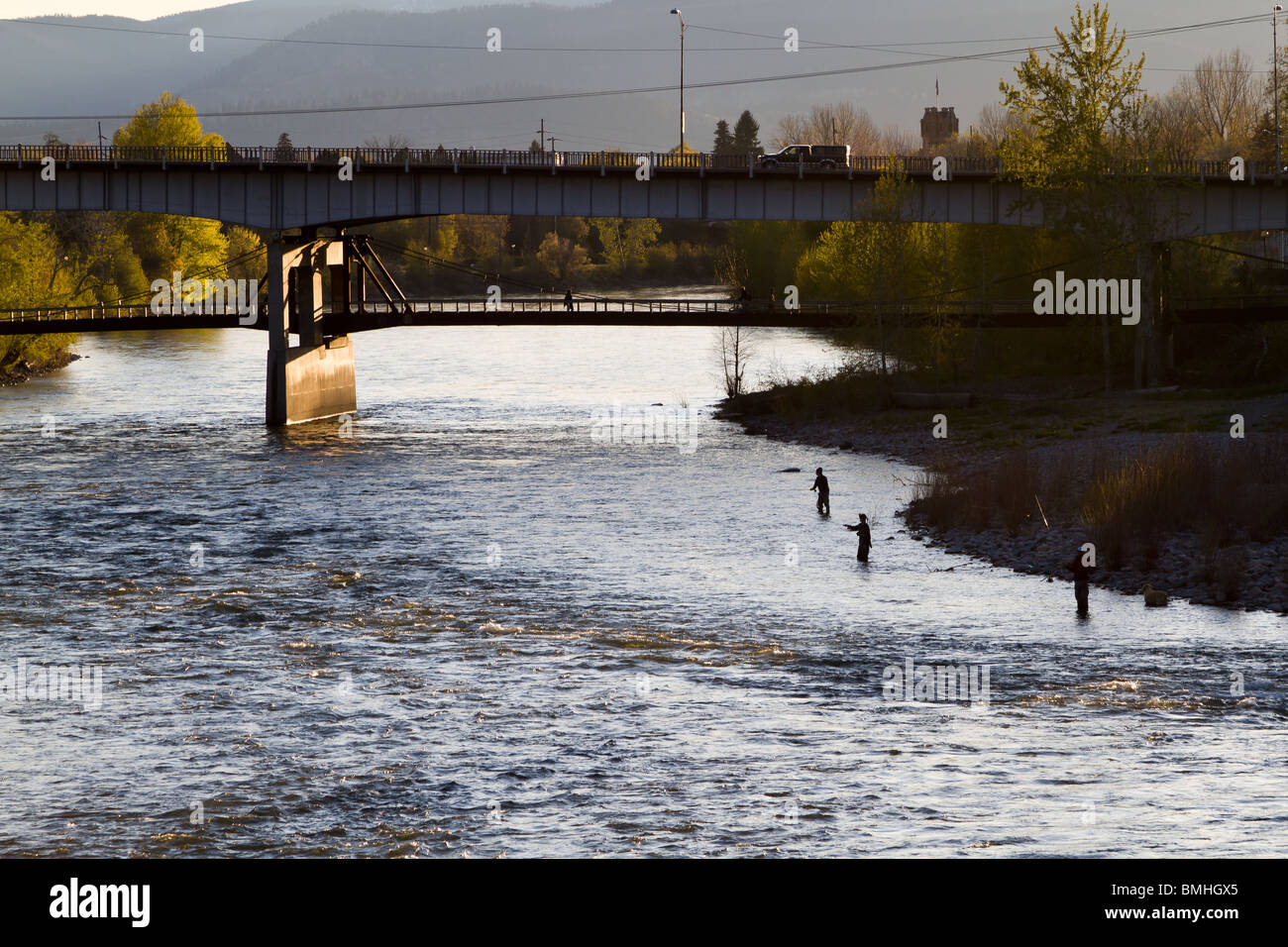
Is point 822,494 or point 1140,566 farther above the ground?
point 822,494

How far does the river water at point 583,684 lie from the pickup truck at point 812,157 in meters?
31.9

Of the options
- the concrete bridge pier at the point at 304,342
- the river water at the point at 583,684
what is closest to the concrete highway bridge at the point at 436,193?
the concrete bridge pier at the point at 304,342

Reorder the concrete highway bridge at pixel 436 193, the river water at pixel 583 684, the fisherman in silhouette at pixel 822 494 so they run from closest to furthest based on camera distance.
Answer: the river water at pixel 583 684
the fisherman in silhouette at pixel 822 494
the concrete highway bridge at pixel 436 193

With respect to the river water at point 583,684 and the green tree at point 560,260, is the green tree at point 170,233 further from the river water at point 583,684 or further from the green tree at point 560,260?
the river water at point 583,684

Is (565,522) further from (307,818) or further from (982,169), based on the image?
(982,169)

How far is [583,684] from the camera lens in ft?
99.7

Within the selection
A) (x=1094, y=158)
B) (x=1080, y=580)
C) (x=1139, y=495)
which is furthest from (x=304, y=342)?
(x=1080, y=580)

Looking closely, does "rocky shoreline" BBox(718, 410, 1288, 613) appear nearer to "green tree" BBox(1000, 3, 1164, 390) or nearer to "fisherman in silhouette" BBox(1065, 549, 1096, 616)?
"fisherman in silhouette" BBox(1065, 549, 1096, 616)

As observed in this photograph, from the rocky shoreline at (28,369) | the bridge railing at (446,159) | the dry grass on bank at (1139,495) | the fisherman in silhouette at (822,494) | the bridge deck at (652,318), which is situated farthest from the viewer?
the rocky shoreline at (28,369)

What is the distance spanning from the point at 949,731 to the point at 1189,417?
4214 centimetres

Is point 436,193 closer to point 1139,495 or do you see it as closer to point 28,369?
point 28,369

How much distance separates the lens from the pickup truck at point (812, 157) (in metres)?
86.9

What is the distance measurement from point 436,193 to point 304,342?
11.2 metres

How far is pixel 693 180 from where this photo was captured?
8588 cm
